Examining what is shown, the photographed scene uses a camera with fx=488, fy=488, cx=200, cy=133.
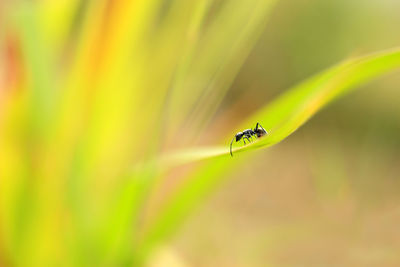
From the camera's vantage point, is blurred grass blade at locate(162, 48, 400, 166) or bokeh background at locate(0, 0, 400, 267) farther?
bokeh background at locate(0, 0, 400, 267)

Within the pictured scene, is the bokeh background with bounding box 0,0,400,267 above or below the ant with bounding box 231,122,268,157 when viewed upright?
above

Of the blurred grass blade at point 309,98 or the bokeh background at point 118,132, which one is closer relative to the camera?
the blurred grass blade at point 309,98

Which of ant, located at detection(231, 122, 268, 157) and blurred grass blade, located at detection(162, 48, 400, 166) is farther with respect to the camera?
ant, located at detection(231, 122, 268, 157)

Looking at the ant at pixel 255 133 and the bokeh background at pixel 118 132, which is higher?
the bokeh background at pixel 118 132

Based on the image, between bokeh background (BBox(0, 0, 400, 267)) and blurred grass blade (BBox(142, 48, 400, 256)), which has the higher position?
bokeh background (BBox(0, 0, 400, 267))

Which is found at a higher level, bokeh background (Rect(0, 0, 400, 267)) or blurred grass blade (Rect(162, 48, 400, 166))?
bokeh background (Rect(0, 0, 400, 267))

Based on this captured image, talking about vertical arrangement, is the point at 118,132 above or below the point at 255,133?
above

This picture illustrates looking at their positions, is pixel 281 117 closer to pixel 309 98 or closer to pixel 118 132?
pixel 309 98

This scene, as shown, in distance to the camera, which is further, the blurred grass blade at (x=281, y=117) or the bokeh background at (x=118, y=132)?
the bokeh background at (x=118, y=132)

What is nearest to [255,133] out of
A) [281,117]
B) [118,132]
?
[281,117]
